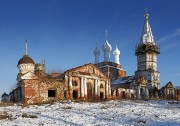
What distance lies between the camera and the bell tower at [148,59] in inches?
2527

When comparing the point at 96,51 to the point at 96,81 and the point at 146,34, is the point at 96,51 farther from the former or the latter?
the point at 96,81

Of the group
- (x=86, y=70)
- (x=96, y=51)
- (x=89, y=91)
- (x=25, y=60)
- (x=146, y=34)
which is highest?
(x=146, y=34)

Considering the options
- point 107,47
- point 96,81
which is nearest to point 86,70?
point 96,81

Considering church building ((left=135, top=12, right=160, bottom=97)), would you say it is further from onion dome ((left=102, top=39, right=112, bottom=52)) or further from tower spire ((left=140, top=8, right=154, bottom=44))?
onion dome ((left=102, top=39, right=112, bottom=52))

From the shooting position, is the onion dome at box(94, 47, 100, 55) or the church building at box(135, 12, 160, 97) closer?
the church building at box(135, 12, 160, 97)

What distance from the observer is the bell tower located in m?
64.2

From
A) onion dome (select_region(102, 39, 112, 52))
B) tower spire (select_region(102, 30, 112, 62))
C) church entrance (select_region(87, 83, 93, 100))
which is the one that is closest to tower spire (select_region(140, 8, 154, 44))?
onion dome (select_region(102, 39, 112, 52))

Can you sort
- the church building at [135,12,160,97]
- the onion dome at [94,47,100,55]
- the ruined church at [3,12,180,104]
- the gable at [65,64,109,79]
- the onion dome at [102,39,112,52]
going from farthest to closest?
the onion dome at [94,47,100,55] → the onion dome at [102,39,112,52] → the church building at [135,12,160,97] → the gable at [65,64,109,79] → the ruined church at [3,12,180,104]

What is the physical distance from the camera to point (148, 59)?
65.7 meters

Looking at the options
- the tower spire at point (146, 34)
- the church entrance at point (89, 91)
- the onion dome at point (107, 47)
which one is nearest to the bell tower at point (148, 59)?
the tower spire at point (146, 34)

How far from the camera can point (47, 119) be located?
2302 cm

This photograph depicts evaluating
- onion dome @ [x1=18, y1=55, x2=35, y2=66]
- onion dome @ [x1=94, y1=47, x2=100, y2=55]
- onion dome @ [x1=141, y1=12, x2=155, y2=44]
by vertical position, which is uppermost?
onion dome @ [x1=141, y1=12, x2=155, y2=44]

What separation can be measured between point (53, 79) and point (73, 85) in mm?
3647

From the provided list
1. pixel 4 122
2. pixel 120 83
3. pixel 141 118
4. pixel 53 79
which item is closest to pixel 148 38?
pixel 120 83
